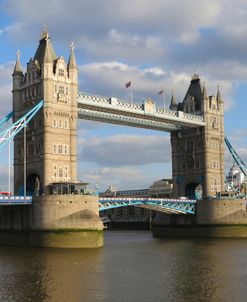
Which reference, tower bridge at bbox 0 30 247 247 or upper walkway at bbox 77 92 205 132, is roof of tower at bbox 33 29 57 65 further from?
upper walkway at bbox 77 92 205 132

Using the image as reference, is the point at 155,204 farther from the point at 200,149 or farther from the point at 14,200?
the point at 14,200

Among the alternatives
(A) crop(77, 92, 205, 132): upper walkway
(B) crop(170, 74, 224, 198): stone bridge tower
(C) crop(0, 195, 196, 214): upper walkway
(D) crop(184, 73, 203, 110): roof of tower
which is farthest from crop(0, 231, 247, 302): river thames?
(D) crop(184, 73, 203, 110): roof of tower

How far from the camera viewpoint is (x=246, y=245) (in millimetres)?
65812

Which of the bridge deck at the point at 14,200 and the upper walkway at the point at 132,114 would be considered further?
the upper walkway at the point at 132,114

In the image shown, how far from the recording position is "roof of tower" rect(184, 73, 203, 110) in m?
94.9

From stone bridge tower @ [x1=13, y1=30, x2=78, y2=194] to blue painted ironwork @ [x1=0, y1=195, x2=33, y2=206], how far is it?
5.37m

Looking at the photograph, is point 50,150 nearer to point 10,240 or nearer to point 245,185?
point 10,240

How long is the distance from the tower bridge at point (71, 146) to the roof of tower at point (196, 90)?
20 centimetres

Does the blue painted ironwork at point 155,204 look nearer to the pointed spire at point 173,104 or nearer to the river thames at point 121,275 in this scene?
the river thames at point 121,275

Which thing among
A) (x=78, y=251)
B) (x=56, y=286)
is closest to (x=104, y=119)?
(x=78, y=251)

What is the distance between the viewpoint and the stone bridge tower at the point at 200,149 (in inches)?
3617

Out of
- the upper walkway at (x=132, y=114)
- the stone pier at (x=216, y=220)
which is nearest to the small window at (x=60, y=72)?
the upper walkway at (x=132, y=114)

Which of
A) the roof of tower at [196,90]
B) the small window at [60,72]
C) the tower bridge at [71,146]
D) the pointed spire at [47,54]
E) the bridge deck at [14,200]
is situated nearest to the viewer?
the bridge deck at [14,200]

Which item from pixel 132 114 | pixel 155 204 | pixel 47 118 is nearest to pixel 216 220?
pixel 155 204
